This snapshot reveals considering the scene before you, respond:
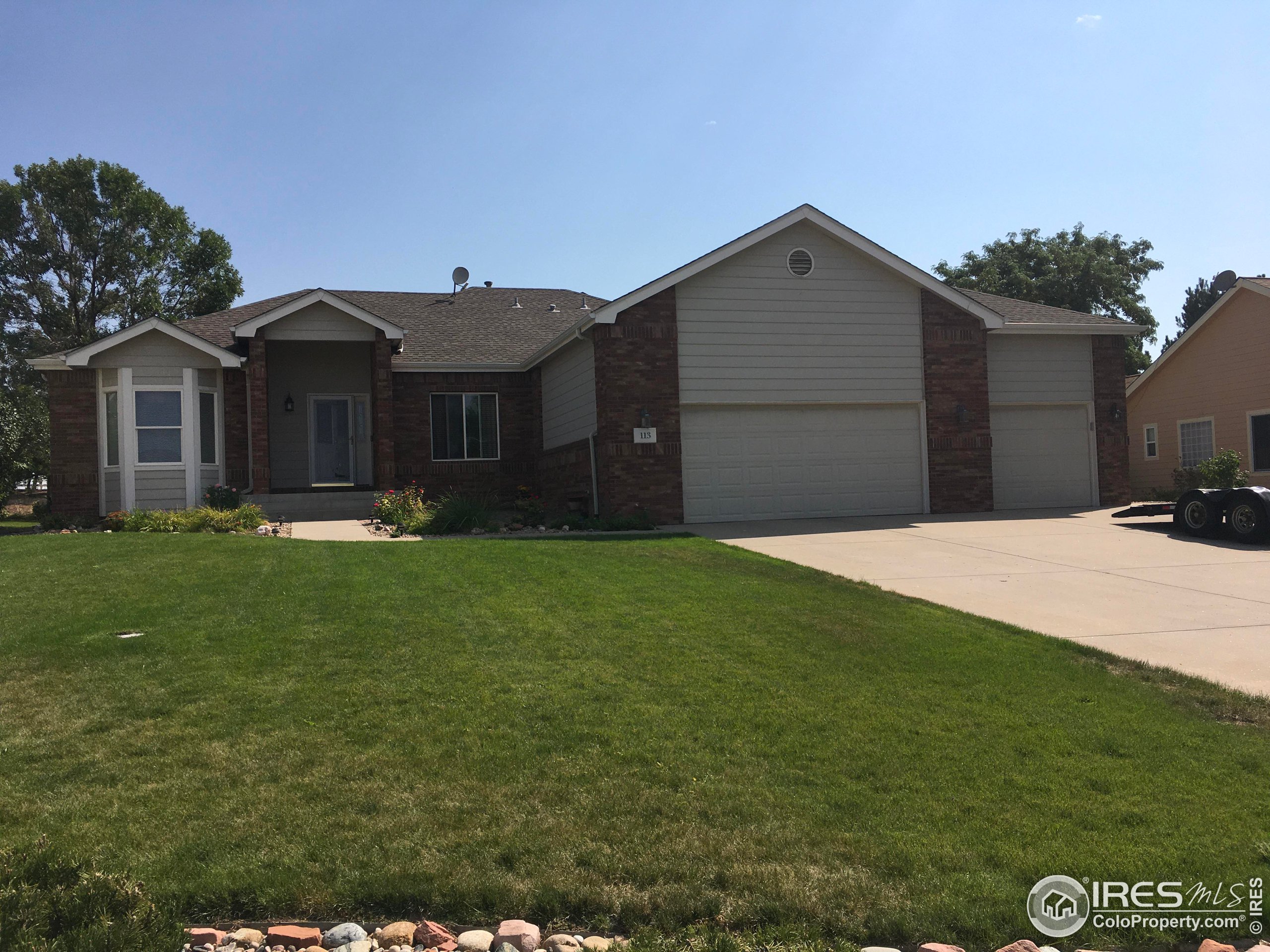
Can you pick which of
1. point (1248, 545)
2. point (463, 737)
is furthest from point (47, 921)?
point (1248, 545)

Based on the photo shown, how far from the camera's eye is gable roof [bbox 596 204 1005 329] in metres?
17.0

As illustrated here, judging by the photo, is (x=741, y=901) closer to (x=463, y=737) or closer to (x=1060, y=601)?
(x=463, y=737)

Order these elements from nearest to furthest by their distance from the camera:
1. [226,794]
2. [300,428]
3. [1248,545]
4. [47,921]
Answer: [47,921] < [226,794] < [1248,545] < [300,428]

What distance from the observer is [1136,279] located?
146 feet

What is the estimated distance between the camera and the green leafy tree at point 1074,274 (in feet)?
141

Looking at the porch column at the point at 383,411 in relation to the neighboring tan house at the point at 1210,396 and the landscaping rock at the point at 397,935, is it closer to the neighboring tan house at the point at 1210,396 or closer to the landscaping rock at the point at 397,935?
the landscaping rock at the point at 397,935

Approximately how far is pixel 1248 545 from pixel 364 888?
547 inches

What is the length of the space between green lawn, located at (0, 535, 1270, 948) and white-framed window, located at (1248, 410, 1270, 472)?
19095 mm

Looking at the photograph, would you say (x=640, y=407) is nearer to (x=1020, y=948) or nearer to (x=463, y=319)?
(x=463, y=319)

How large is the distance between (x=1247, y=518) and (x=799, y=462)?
23.5ft

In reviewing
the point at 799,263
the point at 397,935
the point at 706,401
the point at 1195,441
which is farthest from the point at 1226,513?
the point at 397,935

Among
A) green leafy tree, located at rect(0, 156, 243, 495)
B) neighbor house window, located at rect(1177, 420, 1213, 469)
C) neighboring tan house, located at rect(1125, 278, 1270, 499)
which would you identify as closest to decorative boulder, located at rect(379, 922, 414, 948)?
neighboring tan house, located at rect(1125, 278, 1270, 499)

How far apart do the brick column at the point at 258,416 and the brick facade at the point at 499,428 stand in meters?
2.79

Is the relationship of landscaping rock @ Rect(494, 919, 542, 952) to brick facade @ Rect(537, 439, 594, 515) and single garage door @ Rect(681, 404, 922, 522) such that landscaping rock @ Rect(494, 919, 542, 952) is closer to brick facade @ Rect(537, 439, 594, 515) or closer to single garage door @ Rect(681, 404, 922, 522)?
single garage door @ Rect(681, 404, 922, 522)
